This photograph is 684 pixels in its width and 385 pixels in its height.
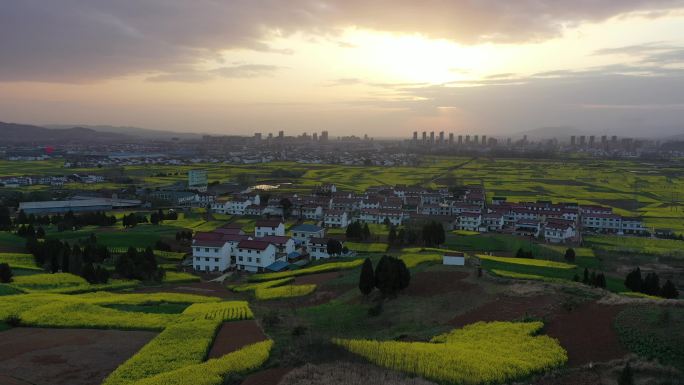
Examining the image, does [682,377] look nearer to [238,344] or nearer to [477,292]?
[477,292]

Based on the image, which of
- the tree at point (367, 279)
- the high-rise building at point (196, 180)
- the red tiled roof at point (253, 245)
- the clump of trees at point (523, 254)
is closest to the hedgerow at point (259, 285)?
the red tiled roof at point (253, 245)

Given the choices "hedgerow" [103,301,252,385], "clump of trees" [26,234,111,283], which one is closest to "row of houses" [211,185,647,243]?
"clump of trees" [26,234,111,283]

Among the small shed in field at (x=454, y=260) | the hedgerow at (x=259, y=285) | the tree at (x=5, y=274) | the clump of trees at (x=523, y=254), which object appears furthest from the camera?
the clump of trees at (x=523, y=254)

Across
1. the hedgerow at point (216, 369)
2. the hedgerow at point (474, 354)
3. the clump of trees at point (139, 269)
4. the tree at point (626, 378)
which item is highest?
the tree at point (626, 378)

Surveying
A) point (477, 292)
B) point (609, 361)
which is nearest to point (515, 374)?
point (609, 361)

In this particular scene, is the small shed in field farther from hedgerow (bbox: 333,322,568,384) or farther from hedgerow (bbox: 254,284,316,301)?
hedgerow (bbox: 333,322,568,384)

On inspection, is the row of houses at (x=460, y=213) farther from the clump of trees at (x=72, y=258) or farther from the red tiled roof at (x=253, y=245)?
the clump of trees at (x=72, y=258)

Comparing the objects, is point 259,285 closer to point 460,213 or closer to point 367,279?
point 367,279
